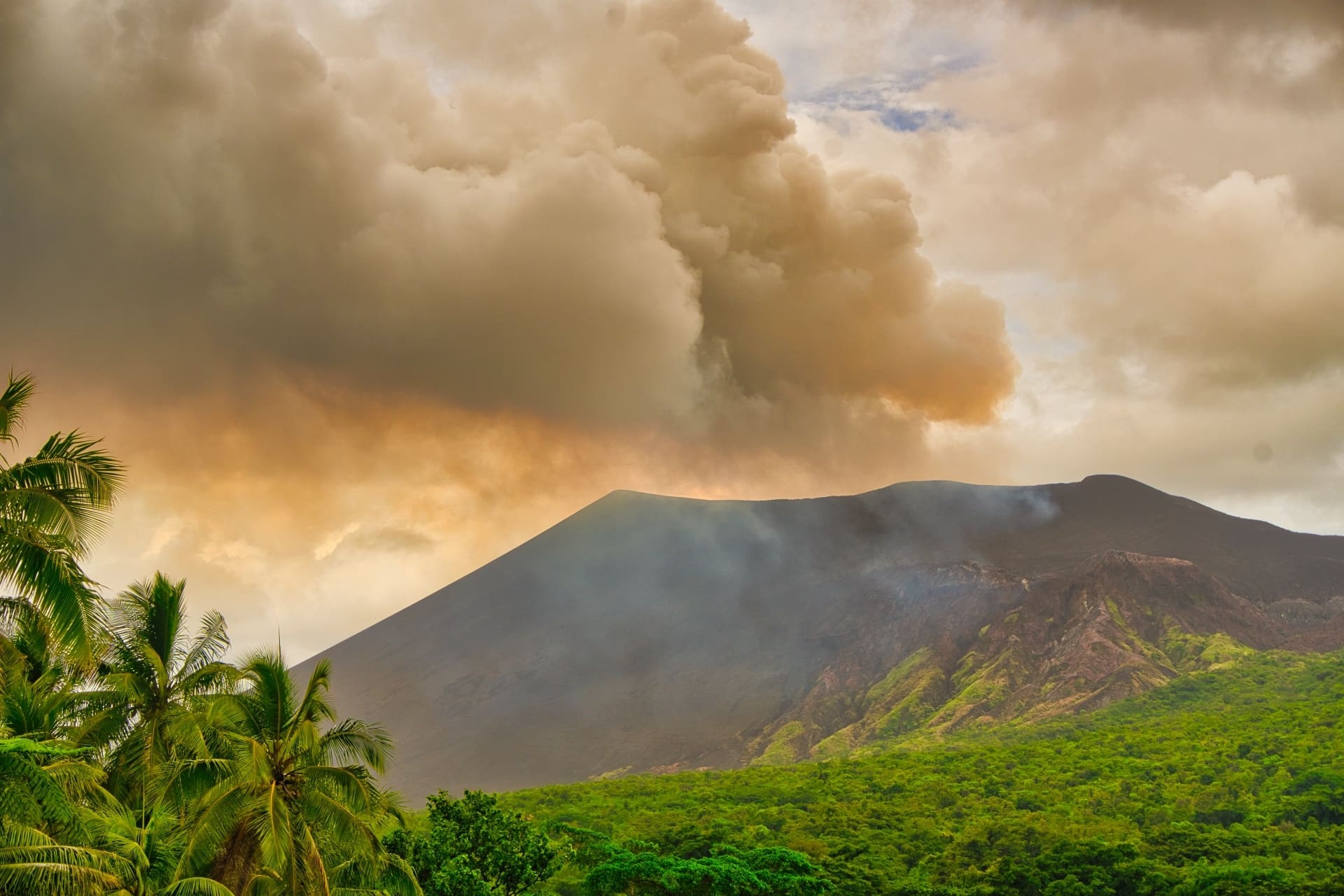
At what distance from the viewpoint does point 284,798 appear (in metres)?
22.9

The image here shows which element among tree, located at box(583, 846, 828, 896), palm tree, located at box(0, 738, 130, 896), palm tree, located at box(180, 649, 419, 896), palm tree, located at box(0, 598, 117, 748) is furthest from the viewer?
tree, located at box(583, 846, 828, 896)

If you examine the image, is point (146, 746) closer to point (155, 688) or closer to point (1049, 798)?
point (155, 688)

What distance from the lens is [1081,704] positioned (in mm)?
157750

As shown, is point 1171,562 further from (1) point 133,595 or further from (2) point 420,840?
(1) point 133,595

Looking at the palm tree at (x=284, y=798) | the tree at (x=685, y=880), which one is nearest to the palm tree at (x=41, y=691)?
the palm tree at (x=284, y=798)

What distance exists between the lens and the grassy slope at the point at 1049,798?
67.7 m

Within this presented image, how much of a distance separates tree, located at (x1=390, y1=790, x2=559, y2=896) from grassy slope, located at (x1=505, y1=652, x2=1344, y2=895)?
26147 mm

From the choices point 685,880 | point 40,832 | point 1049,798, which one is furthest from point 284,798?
point 1049,798

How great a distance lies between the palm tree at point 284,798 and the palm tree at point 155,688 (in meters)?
0.92

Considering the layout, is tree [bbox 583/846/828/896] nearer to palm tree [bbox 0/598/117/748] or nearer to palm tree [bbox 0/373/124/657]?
palm tree [bbox 0/598/117/748]

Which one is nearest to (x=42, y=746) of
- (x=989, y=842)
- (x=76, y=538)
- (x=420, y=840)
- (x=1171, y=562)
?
(x=76, y=538)

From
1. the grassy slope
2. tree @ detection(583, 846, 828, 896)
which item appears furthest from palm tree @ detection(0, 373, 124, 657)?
the grassy slope

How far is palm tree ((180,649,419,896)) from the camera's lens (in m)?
22.0

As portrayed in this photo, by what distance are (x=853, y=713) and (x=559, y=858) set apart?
518 ft
